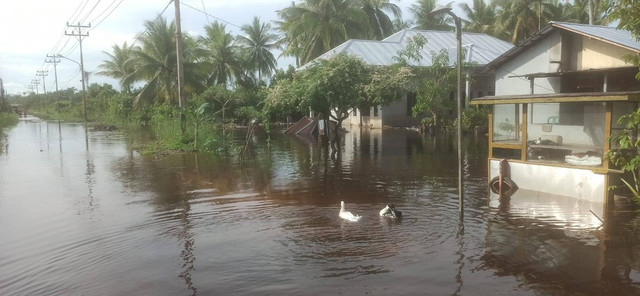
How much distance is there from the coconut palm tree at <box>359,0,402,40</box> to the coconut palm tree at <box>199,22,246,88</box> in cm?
1298

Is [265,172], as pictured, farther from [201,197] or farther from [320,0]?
[320,0]

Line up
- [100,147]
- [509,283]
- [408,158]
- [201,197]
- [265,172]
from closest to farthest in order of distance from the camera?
1. [509,283]
2. [201,197]
3. [265,172]
4. [408,158]
5. [100,147]

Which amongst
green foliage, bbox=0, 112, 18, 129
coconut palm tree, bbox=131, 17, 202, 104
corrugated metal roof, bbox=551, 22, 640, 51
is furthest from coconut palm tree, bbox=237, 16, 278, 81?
corrugated metal roof, bbox=551, 22, 640, 51

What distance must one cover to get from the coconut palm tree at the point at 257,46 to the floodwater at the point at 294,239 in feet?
116

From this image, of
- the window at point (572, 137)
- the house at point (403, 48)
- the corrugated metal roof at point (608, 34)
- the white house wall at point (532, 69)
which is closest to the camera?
the window at point (572, 137)

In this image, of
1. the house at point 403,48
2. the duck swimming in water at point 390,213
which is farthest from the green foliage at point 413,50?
the duck swimming in water at point 390,213

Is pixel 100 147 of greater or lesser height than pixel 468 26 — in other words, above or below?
below

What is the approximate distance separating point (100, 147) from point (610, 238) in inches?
979

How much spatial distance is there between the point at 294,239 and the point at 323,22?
34417 mm

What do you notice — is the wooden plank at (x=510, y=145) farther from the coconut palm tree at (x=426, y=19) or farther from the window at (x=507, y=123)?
the coconut palm tree at (x=426, y=19)

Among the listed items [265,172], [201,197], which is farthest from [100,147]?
[201,197]

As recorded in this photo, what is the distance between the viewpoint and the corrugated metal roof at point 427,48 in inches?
1362

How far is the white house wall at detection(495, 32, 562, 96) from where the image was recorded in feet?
72.6

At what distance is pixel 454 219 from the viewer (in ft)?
35.8
